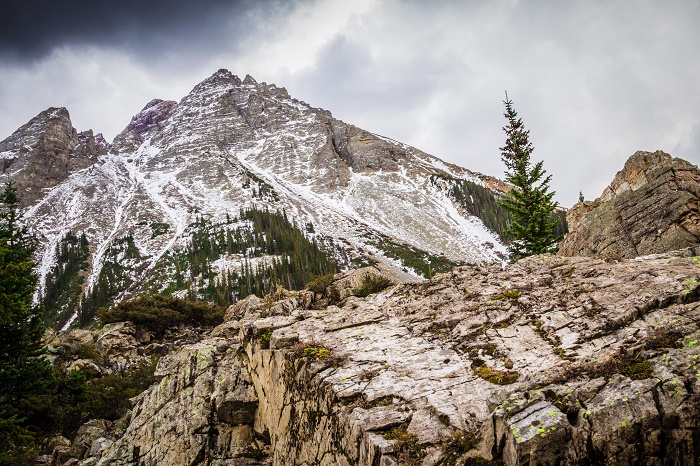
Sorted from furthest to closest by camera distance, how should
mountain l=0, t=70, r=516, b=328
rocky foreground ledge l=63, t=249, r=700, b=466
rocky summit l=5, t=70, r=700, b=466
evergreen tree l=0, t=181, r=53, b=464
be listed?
mountain l=0, t=70, r=516, b=328
evergreen tree l=0, t=181, r=53, b=464
rocky summit l=5, t=70, r=700, b=466
rocky foreground ledge l=63, t=249, r=700, b=466

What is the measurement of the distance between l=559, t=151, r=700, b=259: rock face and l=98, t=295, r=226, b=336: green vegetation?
5032 cm

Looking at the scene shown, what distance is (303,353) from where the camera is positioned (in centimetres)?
1468

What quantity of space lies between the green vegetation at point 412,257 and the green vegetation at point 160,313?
5486 cm

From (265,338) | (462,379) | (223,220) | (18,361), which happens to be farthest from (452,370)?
(223,220)

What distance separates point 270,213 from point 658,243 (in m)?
130

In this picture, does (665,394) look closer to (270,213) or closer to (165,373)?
(165,373)

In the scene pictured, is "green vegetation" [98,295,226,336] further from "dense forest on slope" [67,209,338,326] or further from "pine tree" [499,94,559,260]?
"pine tree" [499,94,559,260]

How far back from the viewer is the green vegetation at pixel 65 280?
99688mm

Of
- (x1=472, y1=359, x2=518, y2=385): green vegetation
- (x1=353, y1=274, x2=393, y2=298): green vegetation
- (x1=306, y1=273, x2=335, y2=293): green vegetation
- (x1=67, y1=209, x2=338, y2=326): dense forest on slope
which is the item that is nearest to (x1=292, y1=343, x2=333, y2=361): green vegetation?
(x1=472, y1=359, x2=518, y2=385): green vegetation

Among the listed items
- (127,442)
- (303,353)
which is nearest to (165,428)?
(127,442)

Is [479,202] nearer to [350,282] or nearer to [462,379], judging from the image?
[350,282]

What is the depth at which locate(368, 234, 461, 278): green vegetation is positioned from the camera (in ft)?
336

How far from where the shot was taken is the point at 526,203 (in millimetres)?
32938

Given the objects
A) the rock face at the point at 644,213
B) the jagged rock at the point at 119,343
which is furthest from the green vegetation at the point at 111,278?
the rock face at the point at 644,213
